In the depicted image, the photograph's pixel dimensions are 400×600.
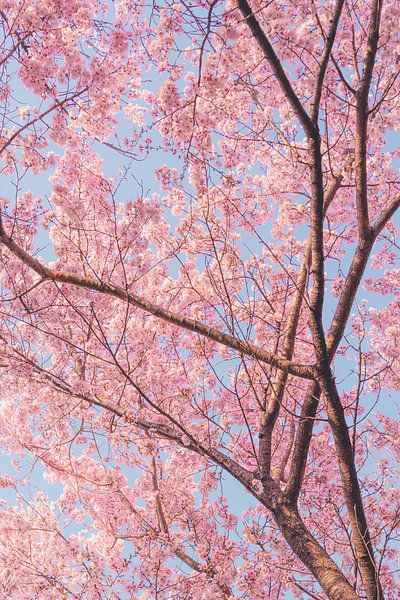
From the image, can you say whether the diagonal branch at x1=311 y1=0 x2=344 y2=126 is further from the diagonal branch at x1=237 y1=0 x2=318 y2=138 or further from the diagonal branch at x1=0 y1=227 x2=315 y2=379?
the diagonal branch at x1=0 y1=227 x2=315 y2=379

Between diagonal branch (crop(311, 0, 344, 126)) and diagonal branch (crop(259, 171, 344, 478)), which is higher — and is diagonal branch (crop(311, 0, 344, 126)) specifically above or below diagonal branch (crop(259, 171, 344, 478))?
above

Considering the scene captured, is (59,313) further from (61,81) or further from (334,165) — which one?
(334,165)

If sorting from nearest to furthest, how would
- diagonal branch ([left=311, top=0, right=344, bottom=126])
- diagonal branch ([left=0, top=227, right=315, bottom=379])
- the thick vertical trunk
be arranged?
the thick vertical trunk → diagonal branch ([left=311, top=0, right=344, bottom=126]) → diagonal branch ([left=0, top=227, right=315, bottom=379])

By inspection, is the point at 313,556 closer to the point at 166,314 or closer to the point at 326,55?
the point at 166,314

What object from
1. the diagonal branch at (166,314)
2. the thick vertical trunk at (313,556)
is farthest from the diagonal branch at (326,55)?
the thick vertical trunk at (313,556)

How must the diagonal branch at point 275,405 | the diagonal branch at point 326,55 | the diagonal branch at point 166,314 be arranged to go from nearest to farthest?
the diagonal branch at point 326,55
the diagonal branch at point 166,314
the diagonal branch at point 275,405

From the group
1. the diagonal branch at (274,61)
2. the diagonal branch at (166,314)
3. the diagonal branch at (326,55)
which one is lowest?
the diagonal branch at (166,314)

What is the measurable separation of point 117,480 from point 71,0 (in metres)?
6.68

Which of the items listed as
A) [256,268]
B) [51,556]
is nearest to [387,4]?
[256,268]

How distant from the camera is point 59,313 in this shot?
194 inches

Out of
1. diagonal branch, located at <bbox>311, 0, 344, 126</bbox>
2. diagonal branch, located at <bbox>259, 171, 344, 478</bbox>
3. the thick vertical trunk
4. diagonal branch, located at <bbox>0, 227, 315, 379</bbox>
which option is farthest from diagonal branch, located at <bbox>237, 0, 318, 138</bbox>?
the thick vertical trunk

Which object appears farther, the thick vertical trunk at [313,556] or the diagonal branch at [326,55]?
the diagonal branch at [326,55]

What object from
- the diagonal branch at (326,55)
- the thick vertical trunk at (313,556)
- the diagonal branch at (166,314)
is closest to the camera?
the thick vertical trunk at (313,556)

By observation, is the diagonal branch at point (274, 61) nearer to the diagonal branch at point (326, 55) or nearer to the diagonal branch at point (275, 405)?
the diagonal branch at point (326, 55)
